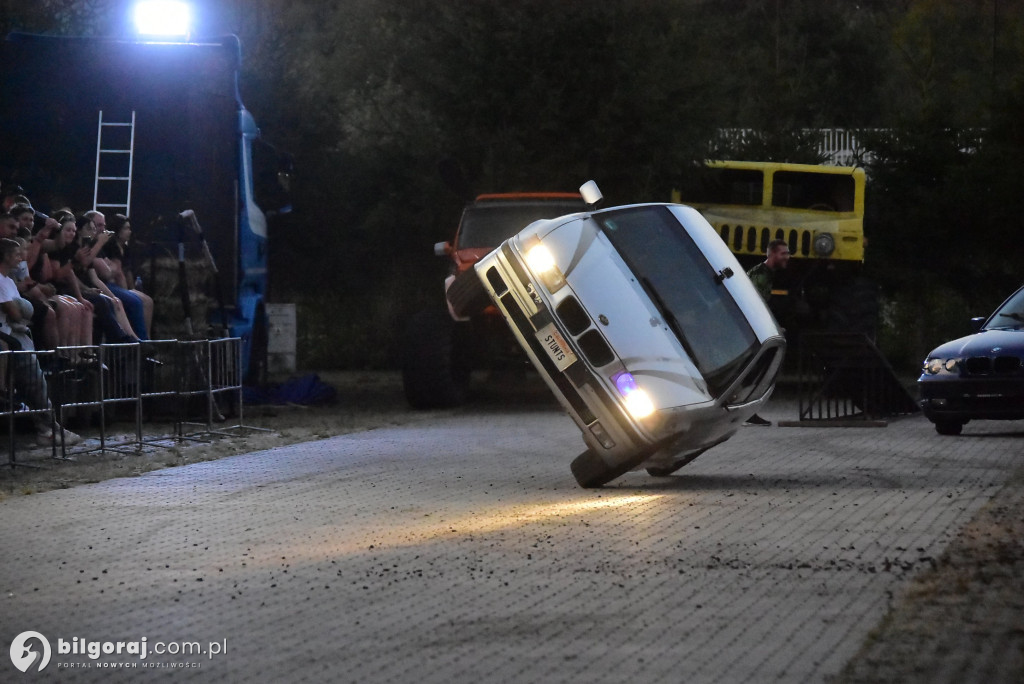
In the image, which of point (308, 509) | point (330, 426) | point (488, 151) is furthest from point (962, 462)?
point (488, 151)

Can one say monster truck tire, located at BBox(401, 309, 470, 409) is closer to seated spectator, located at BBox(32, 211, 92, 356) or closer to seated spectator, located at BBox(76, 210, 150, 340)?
seated spectator, located at BBox(76, 210, 150, 340)

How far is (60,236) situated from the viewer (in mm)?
18047

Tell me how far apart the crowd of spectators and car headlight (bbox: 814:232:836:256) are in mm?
9452

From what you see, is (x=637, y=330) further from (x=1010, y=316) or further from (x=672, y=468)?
(x=1010, y=316)

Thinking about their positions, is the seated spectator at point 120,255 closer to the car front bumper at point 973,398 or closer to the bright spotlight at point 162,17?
the bright spotlight at point 162,17

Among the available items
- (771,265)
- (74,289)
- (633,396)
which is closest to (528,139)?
(771,265)

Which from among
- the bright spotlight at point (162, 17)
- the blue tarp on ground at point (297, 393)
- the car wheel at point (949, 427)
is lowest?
the blue tarp on ground at point (297, 393)

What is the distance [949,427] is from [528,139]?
1017 centimetres

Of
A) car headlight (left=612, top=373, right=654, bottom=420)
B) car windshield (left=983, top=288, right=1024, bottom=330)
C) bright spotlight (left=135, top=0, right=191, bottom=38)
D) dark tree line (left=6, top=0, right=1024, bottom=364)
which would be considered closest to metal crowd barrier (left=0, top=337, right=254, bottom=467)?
car headlight (left=612, top=373, right=654, bottom=420)

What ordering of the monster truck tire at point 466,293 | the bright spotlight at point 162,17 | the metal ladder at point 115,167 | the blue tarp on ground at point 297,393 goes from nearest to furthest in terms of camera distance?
the monster truck tire at point 466,293
the metal ladder at point 115,167
the bright spotlight at point 162,17
the blue tarp on ground at point 297,393

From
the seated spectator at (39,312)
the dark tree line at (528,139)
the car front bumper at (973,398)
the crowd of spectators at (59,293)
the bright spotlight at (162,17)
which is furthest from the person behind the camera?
the dark tree line at (528,139)

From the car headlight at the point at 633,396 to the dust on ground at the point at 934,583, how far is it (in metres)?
2.35

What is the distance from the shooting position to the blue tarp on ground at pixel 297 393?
75.3ft

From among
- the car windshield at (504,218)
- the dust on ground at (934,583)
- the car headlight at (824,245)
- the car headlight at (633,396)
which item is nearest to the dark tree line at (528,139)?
the car windshield at (504,218)
